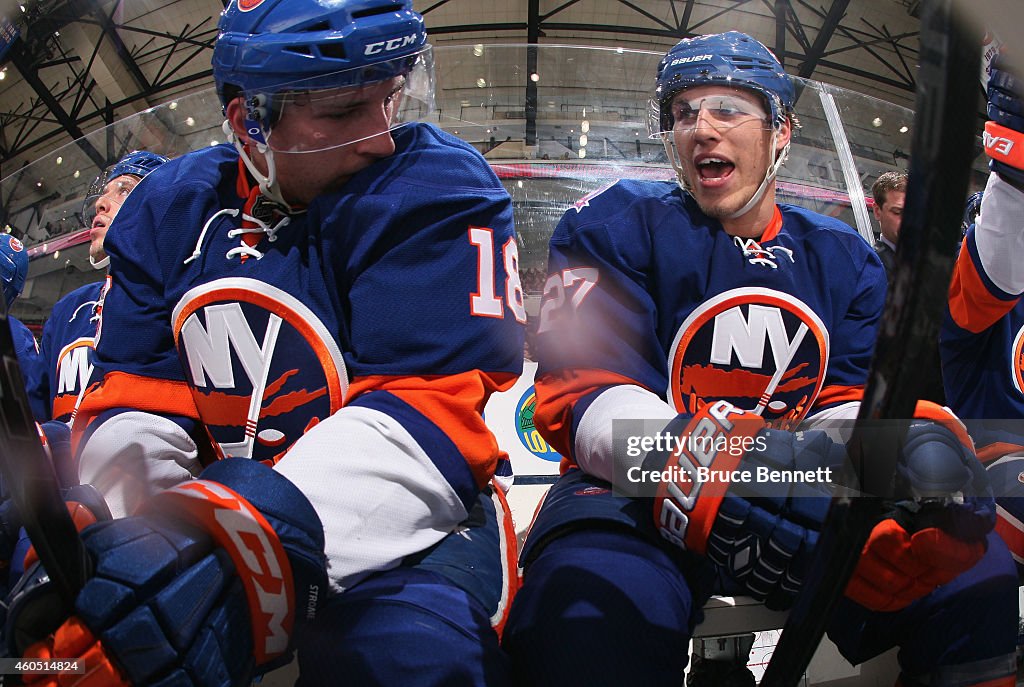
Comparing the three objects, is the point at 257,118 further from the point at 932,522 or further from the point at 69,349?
the point at 69,349

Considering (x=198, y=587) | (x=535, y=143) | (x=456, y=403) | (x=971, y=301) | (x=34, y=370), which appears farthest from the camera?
(x=34, y=370)

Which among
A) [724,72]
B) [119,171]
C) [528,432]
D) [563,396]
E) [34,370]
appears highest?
[724,72]

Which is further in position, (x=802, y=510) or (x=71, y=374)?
(x=71, y=374)

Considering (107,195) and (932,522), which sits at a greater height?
(107,195)

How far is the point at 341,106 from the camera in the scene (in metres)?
0.77

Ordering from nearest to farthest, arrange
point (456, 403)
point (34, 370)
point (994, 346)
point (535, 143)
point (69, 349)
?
1. point (456, 403)
2. point (535, 143)
3. point (994, 346)
4. point (69, 349)
5. point (34, 370)

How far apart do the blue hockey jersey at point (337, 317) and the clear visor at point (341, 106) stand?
0.04 m

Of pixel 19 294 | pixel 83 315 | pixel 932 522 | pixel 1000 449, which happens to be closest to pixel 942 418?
pixel 932 522

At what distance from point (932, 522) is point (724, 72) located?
497 mm

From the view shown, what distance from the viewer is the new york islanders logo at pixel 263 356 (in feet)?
2.59

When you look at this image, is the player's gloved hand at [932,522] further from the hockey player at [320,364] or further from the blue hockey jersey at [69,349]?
the blue hockey jersey at [69,349]

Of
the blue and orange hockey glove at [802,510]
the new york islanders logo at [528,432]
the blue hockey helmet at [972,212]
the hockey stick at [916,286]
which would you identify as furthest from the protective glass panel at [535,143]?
the new york islanders logo at [528,432]

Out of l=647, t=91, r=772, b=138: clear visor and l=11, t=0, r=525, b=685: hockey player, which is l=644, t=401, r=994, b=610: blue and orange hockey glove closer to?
l=11, t=0, r=525, b=685: hockey player

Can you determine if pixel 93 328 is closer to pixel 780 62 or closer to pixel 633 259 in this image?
pixel 633 259
